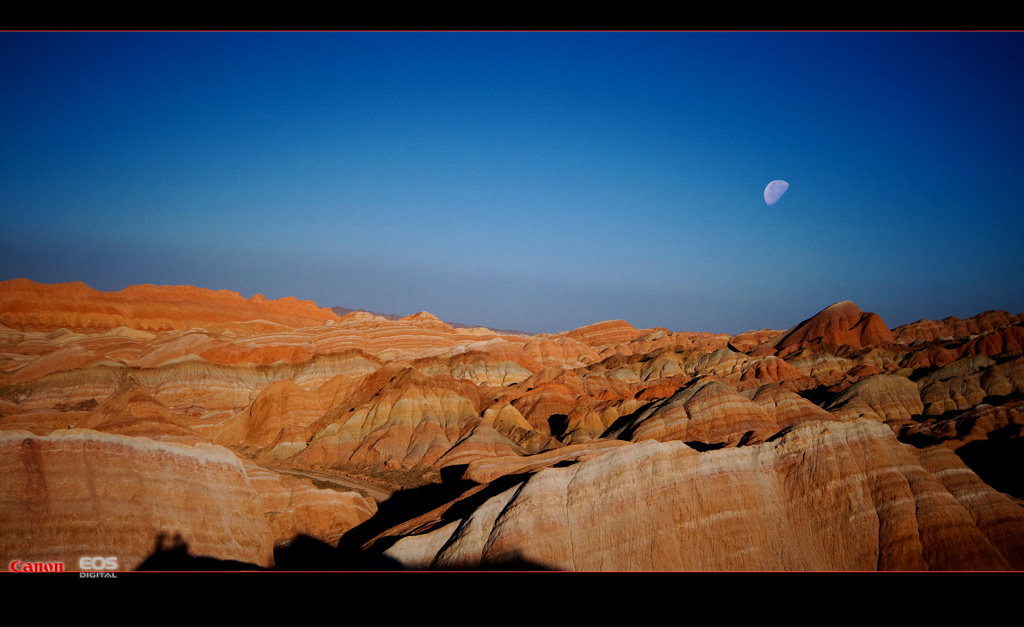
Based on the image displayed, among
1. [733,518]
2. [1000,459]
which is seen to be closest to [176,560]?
[733,518]

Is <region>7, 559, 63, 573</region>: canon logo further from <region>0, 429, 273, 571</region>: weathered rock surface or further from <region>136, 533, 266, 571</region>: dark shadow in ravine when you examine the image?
<region>136, 533, 266, 571</region>: dark shadow in ravine

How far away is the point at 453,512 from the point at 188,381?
185ft

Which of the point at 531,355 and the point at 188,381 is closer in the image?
the point at 188,381

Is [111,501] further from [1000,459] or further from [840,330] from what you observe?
[840,330]

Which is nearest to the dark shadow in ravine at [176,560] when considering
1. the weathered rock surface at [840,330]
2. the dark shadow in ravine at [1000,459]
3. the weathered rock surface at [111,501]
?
the weathered rock surface at [111,501]

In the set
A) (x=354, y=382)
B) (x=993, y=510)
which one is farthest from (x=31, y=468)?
(x=354, y=382)

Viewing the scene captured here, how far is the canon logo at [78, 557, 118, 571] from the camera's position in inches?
709

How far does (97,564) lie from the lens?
18.2 m

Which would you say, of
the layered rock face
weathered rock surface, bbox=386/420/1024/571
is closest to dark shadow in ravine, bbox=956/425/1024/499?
the layered rock face

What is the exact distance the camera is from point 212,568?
22172mm
